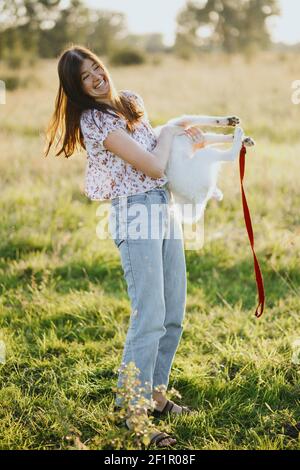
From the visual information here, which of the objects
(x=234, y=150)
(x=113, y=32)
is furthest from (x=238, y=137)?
(x=113, y=32)

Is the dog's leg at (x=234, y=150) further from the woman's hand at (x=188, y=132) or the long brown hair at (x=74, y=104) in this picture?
the long brown hair at (x=74, y=104)

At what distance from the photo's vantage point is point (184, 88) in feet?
42.8

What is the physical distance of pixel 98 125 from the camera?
8.47 ft

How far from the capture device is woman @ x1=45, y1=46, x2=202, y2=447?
2.59 meters

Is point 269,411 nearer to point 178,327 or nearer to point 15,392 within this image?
point 178,327

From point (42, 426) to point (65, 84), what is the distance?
162 centimetres

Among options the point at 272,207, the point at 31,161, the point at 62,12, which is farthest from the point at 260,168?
the point at 62,12

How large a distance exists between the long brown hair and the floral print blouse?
4 centimetres

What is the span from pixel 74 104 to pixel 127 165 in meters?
0.36

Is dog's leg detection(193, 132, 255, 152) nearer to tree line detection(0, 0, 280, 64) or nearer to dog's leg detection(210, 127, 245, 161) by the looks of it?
dog's leg detection(210, 127, 245, 161)

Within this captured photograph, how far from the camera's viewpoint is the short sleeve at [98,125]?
2.57m

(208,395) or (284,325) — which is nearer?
(208,395)

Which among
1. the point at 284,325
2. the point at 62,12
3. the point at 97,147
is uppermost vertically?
the point at 62,12

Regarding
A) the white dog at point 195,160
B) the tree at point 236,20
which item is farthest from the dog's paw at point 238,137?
the tree at point 236,20
